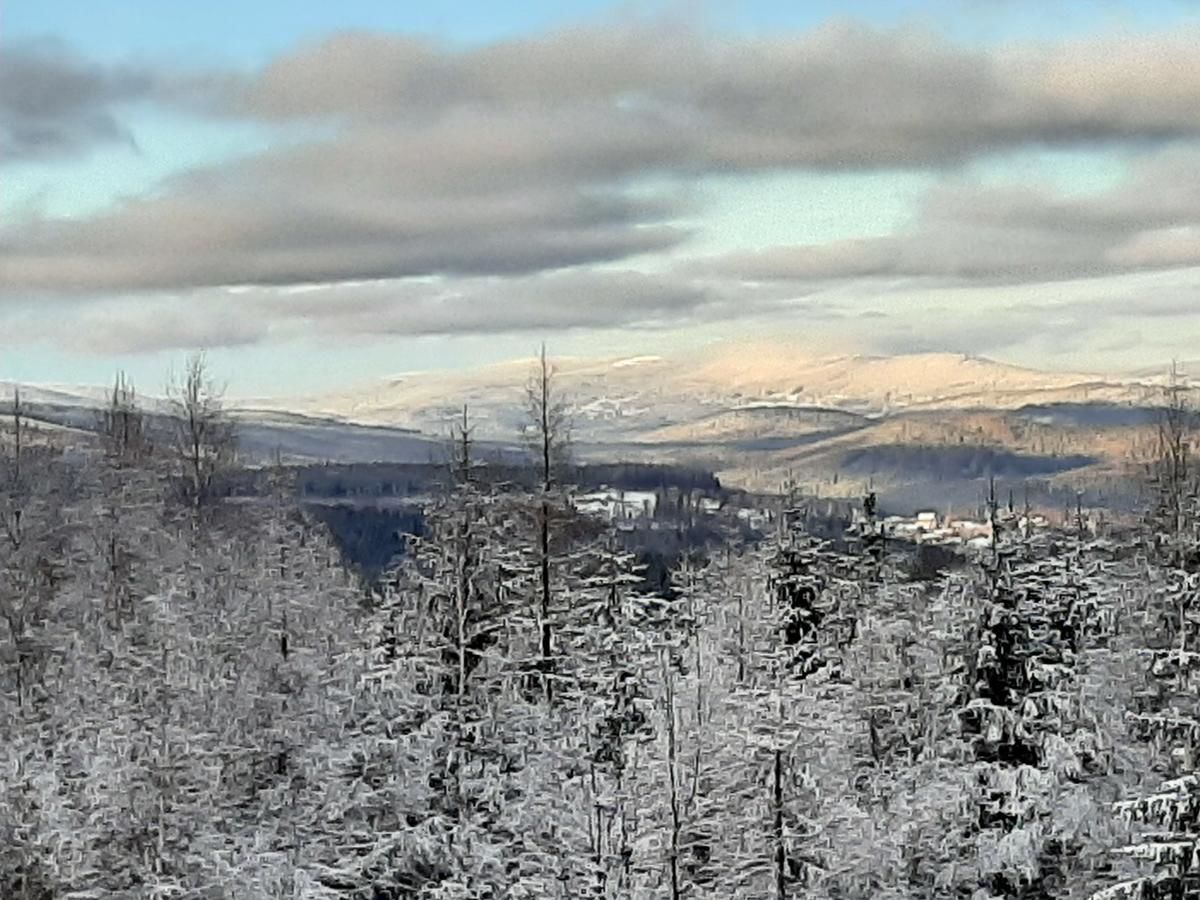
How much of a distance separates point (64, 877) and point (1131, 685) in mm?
20950

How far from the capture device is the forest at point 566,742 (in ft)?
74.7

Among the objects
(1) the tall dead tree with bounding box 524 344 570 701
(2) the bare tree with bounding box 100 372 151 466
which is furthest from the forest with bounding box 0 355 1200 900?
(2) the bare tree with bounding box 100 372 151 466

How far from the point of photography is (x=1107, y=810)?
23.4 metres

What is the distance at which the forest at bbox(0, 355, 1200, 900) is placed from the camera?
74.7ft

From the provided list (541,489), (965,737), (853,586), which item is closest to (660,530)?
(853,586)

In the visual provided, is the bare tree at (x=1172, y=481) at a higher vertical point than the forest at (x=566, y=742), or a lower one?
higher

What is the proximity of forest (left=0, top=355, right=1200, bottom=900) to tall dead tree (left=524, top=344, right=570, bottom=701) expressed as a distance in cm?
9

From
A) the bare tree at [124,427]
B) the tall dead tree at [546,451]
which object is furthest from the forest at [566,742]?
the bare tree at [124,427]

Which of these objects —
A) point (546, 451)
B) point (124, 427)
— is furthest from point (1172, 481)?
point (124, 427)

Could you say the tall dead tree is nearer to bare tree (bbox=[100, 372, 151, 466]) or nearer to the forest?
the forest

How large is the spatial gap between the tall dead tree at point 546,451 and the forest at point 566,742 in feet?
0.31

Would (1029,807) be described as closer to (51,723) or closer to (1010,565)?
(1010,565)

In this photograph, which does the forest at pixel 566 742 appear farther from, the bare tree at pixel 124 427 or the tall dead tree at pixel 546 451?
the bare tree at pixel 124 427

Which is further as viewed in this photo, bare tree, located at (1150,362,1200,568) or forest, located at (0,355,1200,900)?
bare tree, located at (1150,362,1200,568)
